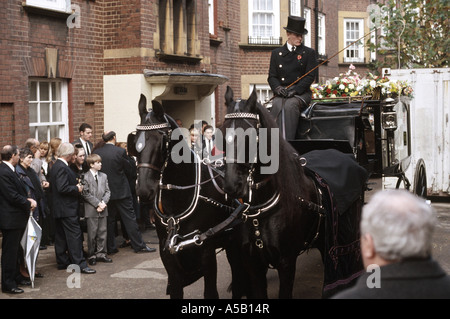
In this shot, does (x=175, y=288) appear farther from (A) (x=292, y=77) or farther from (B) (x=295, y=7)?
(B) (x=295, y=7)

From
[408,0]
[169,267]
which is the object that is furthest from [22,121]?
[408,0]

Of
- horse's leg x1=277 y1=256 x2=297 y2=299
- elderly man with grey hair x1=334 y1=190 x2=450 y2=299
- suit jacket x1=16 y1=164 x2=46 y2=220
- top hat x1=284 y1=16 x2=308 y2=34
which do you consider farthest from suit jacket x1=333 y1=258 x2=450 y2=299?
suit jacket x1=16 y1=164 x2=46 y2=220

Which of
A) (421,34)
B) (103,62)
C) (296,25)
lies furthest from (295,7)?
(296,25)

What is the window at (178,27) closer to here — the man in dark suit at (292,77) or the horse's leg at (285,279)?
the man in dark suit at (292,77)

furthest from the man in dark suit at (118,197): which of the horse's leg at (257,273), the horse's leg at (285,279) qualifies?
the horse's leg at (285,279)

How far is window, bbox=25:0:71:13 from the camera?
12.0 meters

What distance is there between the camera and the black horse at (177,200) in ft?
17.2

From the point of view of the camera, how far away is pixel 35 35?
12188 millimetres

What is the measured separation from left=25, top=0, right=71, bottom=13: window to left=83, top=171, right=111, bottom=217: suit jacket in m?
4.33

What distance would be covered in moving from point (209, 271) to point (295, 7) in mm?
20271
